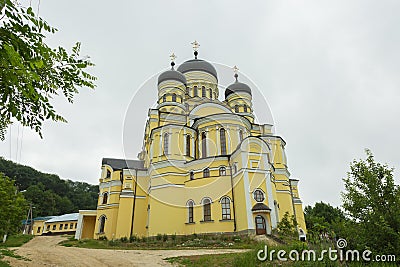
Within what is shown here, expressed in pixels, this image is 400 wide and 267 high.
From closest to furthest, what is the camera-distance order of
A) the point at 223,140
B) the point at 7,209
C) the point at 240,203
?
the point at 7,209 → the point at 240,203 → the point at 223,140

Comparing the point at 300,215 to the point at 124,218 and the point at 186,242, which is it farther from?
the point at 124,218

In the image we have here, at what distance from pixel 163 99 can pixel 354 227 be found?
2213 cm

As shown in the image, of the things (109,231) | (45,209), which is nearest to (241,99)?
(109,231)

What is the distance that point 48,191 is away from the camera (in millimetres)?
51406

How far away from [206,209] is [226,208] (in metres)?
1.43

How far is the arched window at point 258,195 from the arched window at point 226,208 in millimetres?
1864

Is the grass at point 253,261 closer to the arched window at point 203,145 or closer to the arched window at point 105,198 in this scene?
the arched window at point 203,145

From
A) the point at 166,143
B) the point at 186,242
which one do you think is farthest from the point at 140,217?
the point at 186,242

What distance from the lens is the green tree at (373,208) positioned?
19.7 feet

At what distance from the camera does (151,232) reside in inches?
772

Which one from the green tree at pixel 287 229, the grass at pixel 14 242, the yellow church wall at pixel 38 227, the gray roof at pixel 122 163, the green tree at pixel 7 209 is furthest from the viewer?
the yellow church wall at pixel 38 227

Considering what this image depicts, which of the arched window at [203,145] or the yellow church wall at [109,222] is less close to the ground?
the arched window at [203,145]

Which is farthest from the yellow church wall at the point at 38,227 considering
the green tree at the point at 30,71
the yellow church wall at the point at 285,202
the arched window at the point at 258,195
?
the green tree at the point at 30,71
